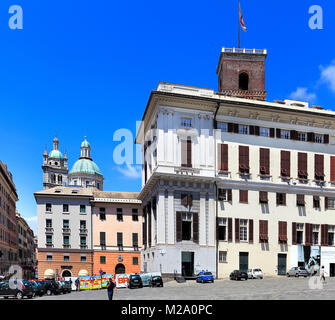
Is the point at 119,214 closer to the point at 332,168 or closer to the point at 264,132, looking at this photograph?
the point at 264,132

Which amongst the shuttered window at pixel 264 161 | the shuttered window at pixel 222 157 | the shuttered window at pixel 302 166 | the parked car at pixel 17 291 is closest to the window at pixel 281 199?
the shuttered window at pixel 264 161

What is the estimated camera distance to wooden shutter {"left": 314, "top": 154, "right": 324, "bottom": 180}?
57094 mm

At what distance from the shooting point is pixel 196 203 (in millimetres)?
51875

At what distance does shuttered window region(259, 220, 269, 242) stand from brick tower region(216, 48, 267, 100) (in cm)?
2071

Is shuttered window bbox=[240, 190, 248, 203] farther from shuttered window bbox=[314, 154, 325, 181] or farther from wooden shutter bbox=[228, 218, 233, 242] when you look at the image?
shuttered window bbox=[314, 154, 325, 181]

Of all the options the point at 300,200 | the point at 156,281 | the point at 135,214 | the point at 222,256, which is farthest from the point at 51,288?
the point at 135,214

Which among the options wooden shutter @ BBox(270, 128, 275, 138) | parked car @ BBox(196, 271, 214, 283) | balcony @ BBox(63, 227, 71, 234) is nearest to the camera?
parked car @ BBox(196, 271, 214, 283)

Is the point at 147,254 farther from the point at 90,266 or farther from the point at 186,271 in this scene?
the point at 90,266

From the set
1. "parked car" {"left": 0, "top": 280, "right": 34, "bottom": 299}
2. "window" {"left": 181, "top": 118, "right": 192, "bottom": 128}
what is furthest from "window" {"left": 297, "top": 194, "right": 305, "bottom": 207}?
"parked car" {"left": 0, "top": 280, "right": 34, "bottom": 299}

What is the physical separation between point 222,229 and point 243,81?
25.6 meters

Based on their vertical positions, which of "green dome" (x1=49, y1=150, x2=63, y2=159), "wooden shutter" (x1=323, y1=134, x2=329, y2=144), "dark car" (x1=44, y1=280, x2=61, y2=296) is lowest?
"dark car" (x1=44, y1=280, x2=61, y2=296)

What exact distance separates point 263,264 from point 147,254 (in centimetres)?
1481
